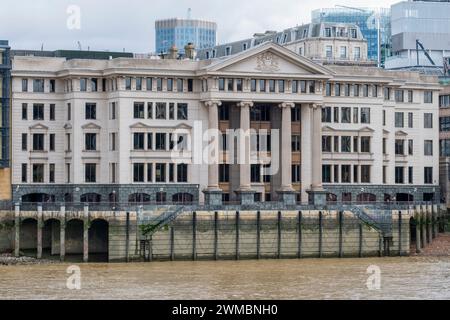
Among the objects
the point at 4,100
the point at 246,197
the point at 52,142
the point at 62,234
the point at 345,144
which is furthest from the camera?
the point at 345,144

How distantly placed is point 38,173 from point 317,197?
2439cm

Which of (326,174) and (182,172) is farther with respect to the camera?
(326,174)

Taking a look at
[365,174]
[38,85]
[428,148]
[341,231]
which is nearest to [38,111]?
[38,85]

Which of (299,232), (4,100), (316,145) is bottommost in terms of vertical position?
(299,232)

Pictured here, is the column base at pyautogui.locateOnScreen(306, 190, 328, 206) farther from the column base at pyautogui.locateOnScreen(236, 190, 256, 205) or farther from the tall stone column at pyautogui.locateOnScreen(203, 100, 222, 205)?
the tall stone column at pyautogui.locateOnScreen(203, 100, 222, 205)

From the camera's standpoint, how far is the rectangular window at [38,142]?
13662cm

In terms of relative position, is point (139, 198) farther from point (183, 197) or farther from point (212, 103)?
point (212, 103)

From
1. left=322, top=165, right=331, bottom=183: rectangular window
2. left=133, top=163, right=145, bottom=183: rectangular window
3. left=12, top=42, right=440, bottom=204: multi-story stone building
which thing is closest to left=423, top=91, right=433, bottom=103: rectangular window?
left=12, top=42, right=440, bottom=204: multi-story stone building

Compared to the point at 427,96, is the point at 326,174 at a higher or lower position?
lower

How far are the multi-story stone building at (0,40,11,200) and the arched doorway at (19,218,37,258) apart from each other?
23.2 ft

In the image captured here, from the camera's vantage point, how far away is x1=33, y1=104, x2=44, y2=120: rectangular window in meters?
136

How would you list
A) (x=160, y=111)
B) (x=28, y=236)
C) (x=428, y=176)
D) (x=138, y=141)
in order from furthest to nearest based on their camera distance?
(x=428, y=176)
(x=160, y=111)
(x=138, y=141)
(x=28, y=236)

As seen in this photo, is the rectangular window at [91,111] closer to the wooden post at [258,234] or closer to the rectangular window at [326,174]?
the wooden post at [258,234]

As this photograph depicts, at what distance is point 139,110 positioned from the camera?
13500 centimetres
